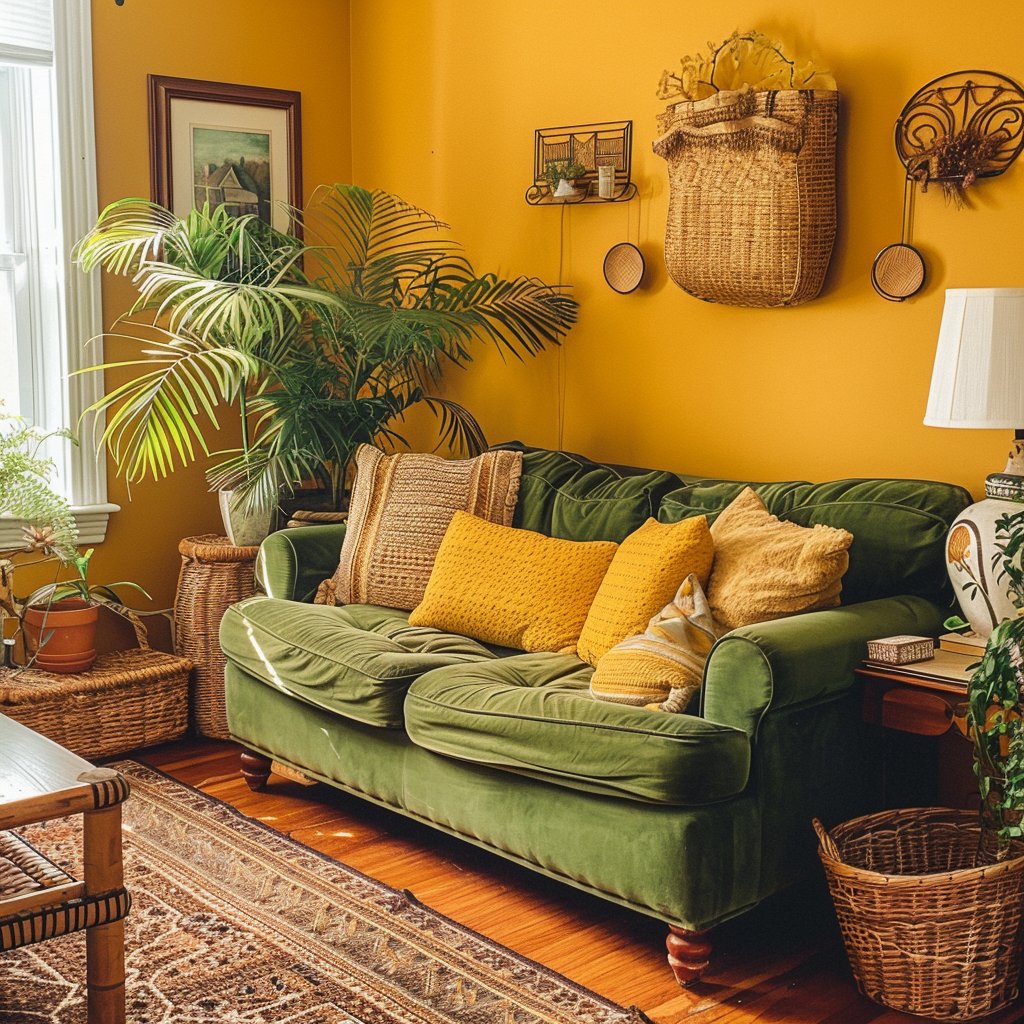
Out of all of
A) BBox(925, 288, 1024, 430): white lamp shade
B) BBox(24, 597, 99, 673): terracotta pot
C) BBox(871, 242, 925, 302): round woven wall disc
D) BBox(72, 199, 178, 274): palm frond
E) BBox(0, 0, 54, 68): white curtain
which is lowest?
BBox(24, 597, 99, 673): terracotta pot

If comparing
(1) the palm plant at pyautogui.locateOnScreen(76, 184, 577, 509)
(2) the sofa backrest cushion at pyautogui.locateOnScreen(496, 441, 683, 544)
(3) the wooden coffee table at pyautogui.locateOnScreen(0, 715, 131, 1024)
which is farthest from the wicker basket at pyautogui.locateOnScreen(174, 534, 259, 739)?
(3) the wooden coffee table at pyautogui.locateOnScreen(0, 715, 131, 1024)

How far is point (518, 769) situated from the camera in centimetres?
261

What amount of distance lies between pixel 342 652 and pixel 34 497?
1.35 meters

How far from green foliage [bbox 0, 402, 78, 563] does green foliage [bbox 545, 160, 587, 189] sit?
1763 mm

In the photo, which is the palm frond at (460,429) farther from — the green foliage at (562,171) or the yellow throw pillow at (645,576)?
the yellow throw pillow at (645,576)

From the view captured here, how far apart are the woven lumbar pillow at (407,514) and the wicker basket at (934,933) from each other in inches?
59.0

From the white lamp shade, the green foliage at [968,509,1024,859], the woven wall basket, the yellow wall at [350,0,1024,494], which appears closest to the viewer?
the green foliage at [968,509,1024,859]

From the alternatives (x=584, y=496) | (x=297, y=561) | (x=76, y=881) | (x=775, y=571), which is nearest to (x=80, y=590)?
(x=297, y=561)

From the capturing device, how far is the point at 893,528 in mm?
2816

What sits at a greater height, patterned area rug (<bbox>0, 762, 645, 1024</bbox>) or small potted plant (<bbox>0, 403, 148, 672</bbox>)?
small potted plant (<bbox>0, 403, 148, 672</bbox>)

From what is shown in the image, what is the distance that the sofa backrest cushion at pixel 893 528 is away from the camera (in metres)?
2.79

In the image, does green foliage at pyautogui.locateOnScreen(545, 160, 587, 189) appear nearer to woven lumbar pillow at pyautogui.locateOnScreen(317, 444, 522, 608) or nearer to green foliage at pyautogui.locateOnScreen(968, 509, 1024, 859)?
woven lumbar pillow at pyautogui.locateOnScreen(317, 444, 522, 608)

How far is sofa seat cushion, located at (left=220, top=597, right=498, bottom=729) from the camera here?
2916 millimetres

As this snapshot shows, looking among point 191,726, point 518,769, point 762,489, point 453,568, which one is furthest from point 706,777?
point 191,726
